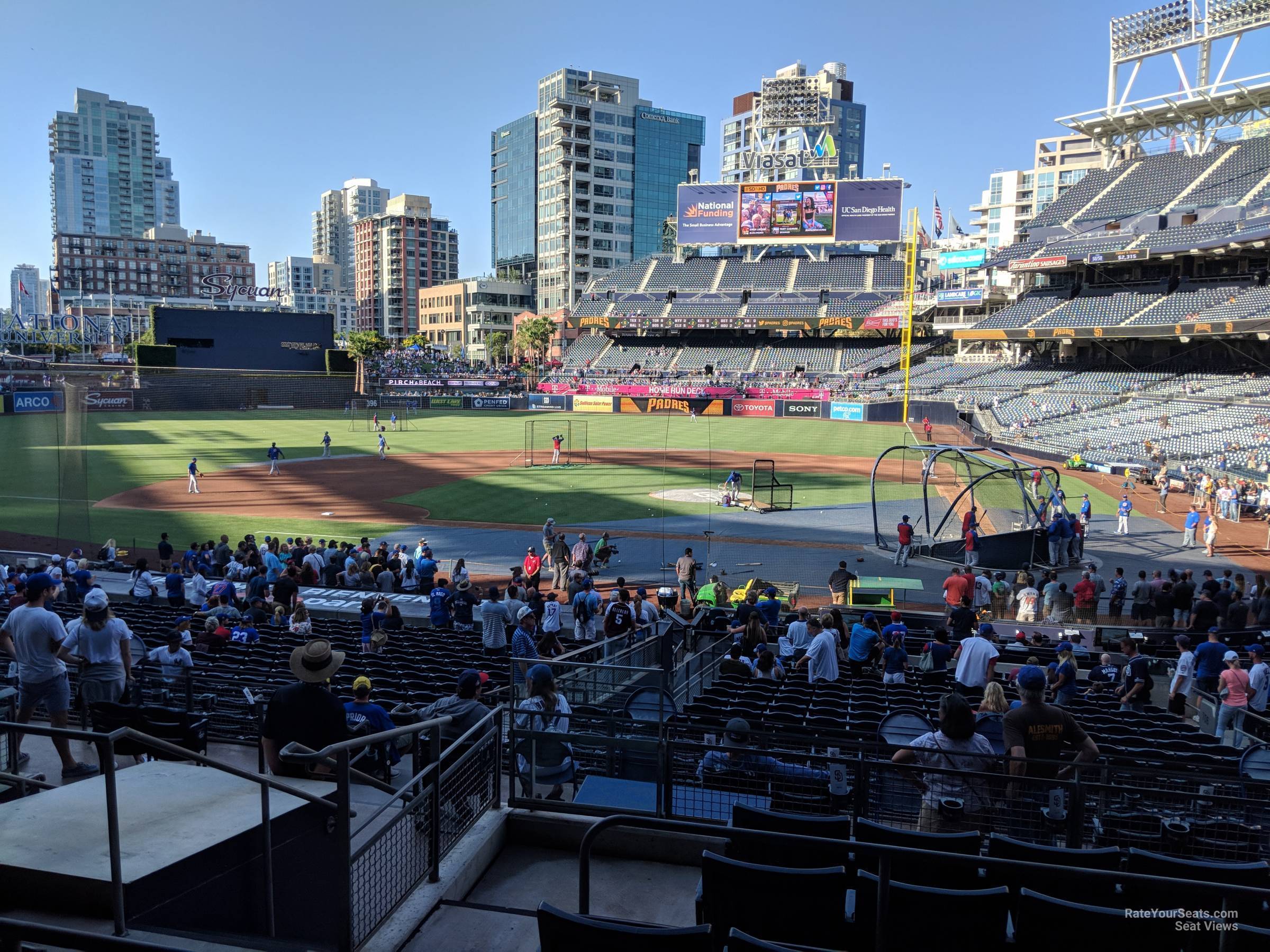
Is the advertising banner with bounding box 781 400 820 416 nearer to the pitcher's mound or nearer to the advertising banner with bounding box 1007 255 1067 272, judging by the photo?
the advertising banner with bounding box 1007 255 1067 272

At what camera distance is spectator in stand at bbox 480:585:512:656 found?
14375 millimetres

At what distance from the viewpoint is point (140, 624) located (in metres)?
14.4

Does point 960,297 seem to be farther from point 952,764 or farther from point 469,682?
point 952,764

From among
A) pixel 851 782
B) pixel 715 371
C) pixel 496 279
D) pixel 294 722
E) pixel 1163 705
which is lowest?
pixel 1163 705

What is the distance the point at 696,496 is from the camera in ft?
120

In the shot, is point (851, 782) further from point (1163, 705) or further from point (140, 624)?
point (140, 624)

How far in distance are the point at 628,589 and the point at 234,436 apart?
4183 centimetres

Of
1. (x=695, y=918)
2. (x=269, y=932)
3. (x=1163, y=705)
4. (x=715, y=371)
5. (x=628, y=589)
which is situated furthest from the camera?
(x=715, y=371)

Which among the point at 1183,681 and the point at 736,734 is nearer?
the point at 736,734

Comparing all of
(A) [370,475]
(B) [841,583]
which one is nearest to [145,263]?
(A) [370,475]

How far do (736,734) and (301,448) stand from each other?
48662 mm

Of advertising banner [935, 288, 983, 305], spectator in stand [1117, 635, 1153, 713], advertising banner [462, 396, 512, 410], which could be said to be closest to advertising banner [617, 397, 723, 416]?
advertising banner [462, 396, 512, 410]

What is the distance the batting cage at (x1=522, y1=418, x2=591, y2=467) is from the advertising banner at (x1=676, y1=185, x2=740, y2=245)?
119 ft

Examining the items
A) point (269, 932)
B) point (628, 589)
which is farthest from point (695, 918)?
point (628, 589)
